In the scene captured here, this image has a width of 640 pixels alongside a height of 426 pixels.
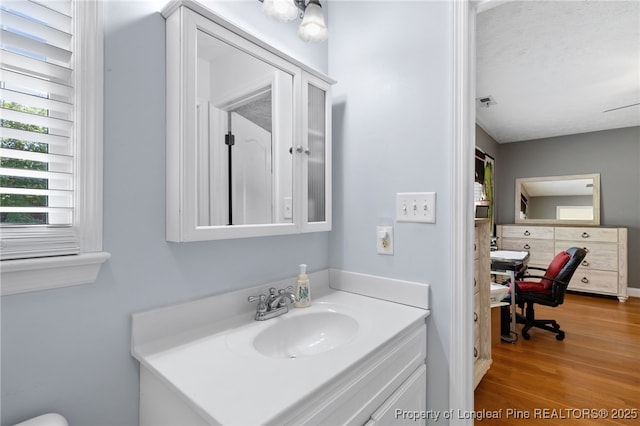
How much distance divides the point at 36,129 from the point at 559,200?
6.11 meters

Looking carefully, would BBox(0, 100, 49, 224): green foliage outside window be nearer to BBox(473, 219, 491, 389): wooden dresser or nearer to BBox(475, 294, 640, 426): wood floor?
BBox(473, 219, 491, 389): wooden dresser

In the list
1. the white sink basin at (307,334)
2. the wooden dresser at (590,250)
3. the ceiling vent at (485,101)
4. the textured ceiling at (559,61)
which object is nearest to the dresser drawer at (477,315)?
the white sink basin at (307,334)

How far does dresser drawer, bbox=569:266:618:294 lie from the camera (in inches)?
155

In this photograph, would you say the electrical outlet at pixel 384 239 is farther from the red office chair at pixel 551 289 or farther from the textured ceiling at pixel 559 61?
the red office chair at pixel 551 289

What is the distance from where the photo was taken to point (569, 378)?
6.91ft

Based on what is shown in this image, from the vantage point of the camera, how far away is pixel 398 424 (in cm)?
96

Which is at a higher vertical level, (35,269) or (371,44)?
(371,44)

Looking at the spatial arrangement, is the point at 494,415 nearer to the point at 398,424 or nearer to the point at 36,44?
the point at 398,424

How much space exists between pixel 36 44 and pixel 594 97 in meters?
4.41

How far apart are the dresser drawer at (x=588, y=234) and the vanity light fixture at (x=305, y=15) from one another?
15.8 ft

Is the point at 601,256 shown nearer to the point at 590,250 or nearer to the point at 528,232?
the point at 590,250

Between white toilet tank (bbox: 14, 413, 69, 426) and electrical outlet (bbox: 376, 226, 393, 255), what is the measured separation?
110 cm

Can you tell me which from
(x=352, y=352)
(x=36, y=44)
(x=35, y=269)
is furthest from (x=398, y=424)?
(x=36, y=44)

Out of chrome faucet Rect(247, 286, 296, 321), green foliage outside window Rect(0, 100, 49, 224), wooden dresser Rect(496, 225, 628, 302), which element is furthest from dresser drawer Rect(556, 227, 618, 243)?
green foliage outside window Rect(0, 100, 49, 224)
